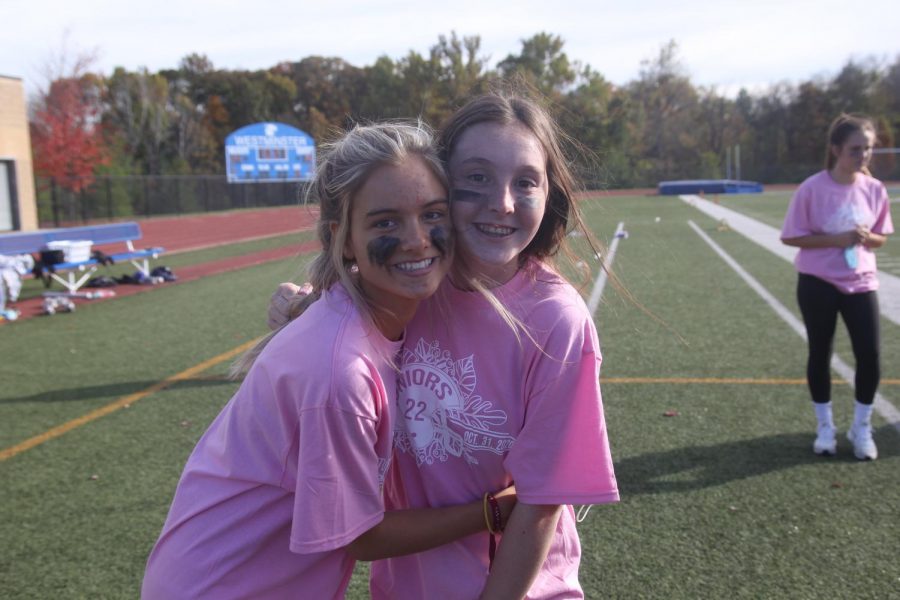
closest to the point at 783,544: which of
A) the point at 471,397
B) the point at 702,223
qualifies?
the point at 471,397

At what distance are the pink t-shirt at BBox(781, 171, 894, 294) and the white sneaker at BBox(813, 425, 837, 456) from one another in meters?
0.86

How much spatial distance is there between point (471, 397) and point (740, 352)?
20.8 ft

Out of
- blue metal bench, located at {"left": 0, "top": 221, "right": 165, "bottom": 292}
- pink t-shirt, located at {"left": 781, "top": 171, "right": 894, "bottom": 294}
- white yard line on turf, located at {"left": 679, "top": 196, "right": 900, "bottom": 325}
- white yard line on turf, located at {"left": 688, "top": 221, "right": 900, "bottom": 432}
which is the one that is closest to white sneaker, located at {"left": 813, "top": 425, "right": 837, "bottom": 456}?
white yard line on turf, located at {"left": 688, "top": 221, "right": 900, "bottom": 432}

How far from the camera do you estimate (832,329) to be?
186 inches

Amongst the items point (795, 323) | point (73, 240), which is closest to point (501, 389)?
point (795, 323)

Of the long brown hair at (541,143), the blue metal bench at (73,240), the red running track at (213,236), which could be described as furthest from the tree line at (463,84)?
the long brown hair at (541,143)

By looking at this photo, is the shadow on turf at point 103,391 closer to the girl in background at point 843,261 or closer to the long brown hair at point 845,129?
the girl in background at point 843,261

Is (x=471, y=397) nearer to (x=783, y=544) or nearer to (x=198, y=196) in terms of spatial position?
(x=783, y=544)

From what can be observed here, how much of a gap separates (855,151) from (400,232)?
13.0 feet

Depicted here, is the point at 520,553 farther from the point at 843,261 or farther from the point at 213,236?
the point at 213,236

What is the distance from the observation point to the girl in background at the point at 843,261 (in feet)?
15.0

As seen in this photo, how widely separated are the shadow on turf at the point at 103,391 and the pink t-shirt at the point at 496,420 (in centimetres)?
508

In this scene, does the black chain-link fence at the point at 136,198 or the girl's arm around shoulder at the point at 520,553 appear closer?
the girl's arm around shoulder at the point at 520,553

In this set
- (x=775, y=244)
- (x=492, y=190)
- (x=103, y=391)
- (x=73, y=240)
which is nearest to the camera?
(x=492, y=190)
